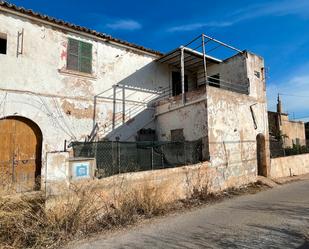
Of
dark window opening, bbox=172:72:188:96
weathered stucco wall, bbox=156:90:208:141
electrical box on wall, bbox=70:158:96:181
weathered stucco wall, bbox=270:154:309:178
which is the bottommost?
weathered stucco wall, bbox=270:154:309:178

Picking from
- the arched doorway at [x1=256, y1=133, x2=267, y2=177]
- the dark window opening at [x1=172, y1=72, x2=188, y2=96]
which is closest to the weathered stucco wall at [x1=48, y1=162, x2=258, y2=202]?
the arched doorway at [x1=256, y1=133, x2=267, y2=177]

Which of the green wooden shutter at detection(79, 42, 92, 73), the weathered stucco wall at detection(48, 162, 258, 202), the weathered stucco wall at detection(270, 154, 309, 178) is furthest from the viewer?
the weathered stucco wall at detection(270, 154, 309, 178)

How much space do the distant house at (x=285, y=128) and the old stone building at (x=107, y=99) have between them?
374 inches

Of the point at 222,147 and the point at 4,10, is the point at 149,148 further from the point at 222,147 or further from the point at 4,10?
the point at 4,10

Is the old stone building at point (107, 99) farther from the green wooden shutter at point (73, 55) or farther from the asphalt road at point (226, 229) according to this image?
the asphalt road at point (226, 229)

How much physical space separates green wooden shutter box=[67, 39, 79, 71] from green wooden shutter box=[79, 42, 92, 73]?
18 cm

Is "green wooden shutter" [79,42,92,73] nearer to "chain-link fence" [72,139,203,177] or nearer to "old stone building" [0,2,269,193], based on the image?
"old stone building" [0,2,269,193]

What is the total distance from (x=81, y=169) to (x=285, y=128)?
73.1ft

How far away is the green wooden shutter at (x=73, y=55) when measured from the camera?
10.7 metres

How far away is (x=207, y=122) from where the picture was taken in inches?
396

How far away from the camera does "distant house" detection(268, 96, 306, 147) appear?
21.7 meters

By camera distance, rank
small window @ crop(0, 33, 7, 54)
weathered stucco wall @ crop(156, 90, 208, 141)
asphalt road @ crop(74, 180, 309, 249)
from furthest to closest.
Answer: weathered stucco wall @ crop(156, 90, 208, 141) → small window @ crop(0, 33, 7, 54) → asphalt road @ crop(74, 180, 309, 249)

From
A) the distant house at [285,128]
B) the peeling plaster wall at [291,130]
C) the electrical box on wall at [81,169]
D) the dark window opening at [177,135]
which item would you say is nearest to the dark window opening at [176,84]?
the dark window opening at [177,135]

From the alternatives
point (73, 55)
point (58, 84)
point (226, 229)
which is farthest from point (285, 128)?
point (58, 84)
